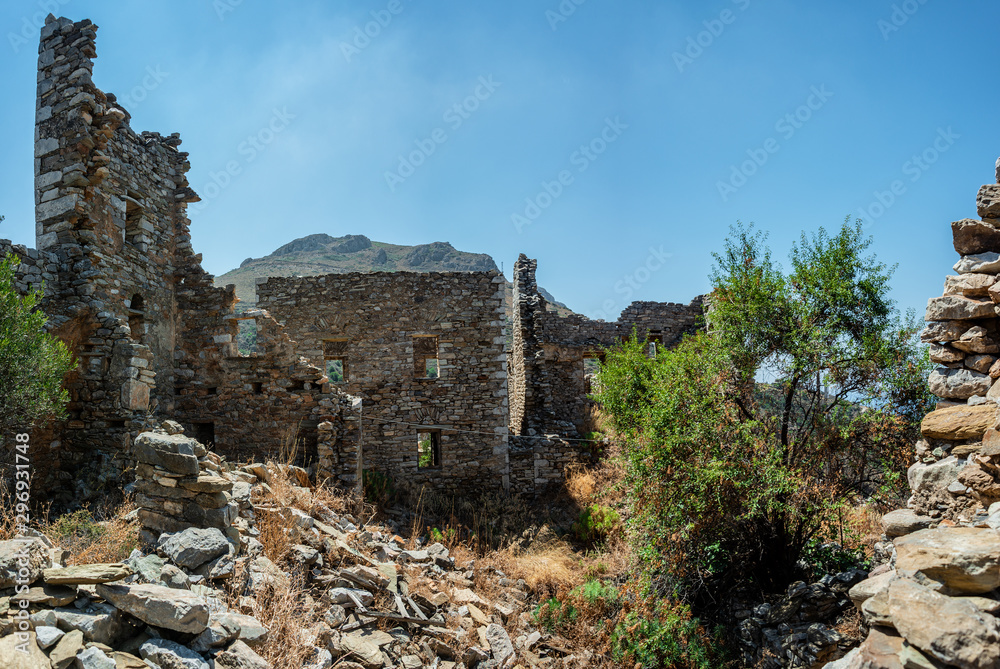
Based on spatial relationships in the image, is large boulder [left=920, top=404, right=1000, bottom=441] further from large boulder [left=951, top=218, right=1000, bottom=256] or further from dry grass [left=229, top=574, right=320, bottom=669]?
dry grass [left=229, top=574, right=320, bottom=669]

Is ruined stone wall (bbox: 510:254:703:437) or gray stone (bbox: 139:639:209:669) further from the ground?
ruined stone wall (bbox: 510:254:703:437)

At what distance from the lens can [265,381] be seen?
10930 mm

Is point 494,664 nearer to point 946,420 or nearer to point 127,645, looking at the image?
point 127,645

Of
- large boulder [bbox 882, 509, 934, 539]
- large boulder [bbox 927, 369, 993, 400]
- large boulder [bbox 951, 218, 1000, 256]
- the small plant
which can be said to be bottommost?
the small plant

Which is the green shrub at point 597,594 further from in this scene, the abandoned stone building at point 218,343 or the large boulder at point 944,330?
the large boulder at point 944,330

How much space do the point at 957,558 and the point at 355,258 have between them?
68.2 meters

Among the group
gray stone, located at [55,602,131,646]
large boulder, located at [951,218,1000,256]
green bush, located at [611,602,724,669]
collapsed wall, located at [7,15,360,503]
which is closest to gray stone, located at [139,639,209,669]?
gray stone, located at [55,602,131,646]

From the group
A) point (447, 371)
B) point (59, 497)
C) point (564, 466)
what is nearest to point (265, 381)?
point (59, 497)

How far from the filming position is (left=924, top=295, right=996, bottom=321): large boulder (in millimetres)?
4762

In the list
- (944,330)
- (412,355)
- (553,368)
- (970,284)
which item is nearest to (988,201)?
(970,284)

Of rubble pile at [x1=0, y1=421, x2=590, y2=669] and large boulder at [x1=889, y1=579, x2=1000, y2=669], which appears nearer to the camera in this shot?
large boulder at [x1=889, y1=579, x2=1000, y2=669]

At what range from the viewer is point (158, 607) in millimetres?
4117

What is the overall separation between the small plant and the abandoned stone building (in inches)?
78.2

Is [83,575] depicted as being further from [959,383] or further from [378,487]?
[378,487]
